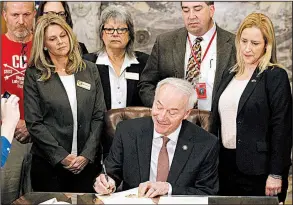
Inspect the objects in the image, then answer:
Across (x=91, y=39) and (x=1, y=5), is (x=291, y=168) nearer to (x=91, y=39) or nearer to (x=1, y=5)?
(x=91, y=39)

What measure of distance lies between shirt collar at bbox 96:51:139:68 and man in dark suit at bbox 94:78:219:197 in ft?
2.16

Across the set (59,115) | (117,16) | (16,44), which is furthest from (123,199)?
(16,44)

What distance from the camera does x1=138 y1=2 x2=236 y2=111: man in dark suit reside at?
13.2 ft

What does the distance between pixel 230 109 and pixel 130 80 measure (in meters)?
0.76

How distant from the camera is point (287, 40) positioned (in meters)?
4.08

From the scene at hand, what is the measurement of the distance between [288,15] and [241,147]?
101 centimetres

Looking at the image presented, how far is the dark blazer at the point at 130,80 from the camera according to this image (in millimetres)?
4117

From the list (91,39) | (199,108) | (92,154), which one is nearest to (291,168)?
(199,108)

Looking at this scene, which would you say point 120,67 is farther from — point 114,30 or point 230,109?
point 230,109

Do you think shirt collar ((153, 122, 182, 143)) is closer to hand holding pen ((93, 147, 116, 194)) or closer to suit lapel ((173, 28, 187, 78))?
hand holding pen ((93, 147, 116, 194))

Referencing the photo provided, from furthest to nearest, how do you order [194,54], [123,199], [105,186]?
[194,54]
[105,186]
[123,199]

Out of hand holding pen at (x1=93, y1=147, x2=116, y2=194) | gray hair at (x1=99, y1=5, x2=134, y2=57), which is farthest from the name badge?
hand holding pen at (x1=93, y1=147, x2=116, y2=194)

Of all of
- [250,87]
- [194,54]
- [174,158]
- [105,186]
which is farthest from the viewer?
[194,54]

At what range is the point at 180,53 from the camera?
4.09 metres
